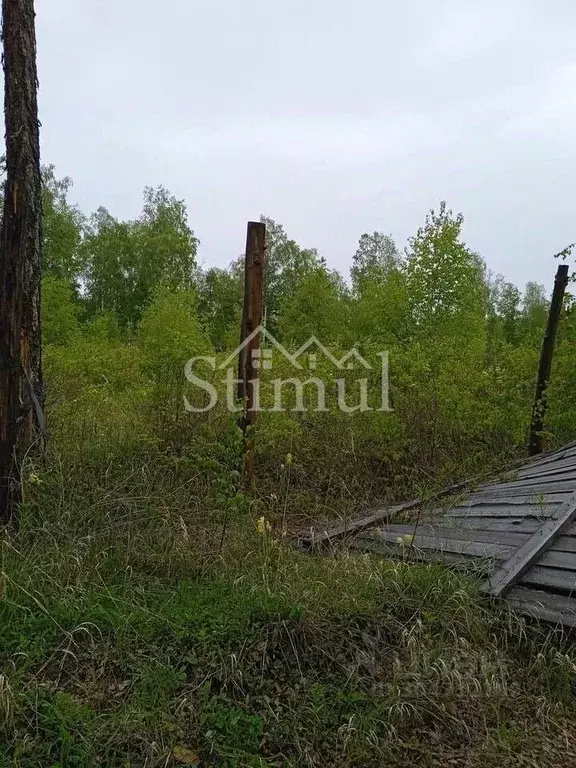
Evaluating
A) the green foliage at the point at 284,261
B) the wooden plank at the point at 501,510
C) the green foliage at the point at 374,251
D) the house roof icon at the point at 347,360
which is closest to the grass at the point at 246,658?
the wooden plank at the point at 501,510

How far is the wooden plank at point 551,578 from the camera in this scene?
299 centimetres

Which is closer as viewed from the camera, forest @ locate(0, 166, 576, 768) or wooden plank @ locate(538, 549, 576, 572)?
forest @ locate(0, 166, 576, 768)

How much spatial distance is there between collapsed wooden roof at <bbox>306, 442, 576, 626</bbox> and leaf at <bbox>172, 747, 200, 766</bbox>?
1.84m

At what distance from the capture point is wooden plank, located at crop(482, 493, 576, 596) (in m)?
3.12

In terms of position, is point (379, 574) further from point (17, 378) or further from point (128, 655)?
point (17, 378)

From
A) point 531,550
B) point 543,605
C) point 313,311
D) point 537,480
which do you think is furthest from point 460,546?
point 313,311

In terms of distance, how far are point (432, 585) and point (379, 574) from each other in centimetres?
30

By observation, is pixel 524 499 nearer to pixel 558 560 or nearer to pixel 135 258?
pixel 558 560

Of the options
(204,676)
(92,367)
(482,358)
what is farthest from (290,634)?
(482,358)

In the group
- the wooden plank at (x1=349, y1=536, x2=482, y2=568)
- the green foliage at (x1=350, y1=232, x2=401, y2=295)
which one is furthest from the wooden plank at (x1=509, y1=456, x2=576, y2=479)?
the green foliage at (x1=350, y1=232, x2=401, y2=295)

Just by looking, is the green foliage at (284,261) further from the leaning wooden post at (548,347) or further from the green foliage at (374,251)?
the leaning wooden post at (548,347)

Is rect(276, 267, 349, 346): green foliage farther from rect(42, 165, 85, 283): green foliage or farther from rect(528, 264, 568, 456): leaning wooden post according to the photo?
rect(528, 264, 568, 456): leaning wooden post

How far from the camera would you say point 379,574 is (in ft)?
10.3

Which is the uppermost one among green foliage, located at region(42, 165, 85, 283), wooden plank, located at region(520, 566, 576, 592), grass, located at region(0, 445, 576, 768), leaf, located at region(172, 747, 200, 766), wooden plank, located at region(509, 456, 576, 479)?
green foliage, located at region(42, 165, 85, 283)
